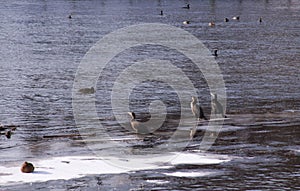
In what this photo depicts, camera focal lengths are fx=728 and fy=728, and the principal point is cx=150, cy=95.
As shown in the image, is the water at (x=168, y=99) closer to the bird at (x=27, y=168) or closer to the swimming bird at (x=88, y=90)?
the swimming bird at (x=88, y=90)

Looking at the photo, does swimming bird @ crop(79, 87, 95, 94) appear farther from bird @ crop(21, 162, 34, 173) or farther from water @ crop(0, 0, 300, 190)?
bird @ crop(21, 162, 34, 173)

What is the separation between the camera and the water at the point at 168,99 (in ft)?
Answer: 55.9

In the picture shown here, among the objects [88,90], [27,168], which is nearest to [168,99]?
[88,90]

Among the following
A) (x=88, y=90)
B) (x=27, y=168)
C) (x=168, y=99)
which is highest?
(x=88, y=90)

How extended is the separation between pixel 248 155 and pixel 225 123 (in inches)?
194

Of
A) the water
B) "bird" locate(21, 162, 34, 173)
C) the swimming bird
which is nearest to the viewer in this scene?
the water

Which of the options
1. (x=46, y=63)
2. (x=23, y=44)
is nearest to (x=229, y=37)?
(x=23, y=44)

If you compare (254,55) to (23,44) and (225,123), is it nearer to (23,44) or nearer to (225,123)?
(23,44)

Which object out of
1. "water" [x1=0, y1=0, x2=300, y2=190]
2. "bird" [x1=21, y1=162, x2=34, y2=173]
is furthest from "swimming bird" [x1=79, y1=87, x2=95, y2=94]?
"bird" [x1=21, y1=162, x2=34, y2=173]

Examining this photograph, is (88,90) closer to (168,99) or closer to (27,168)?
(168,99)

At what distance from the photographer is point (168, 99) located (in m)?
31.0

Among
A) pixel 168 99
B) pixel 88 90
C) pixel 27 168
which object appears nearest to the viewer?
pixel 27 168

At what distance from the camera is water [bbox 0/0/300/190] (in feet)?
55.9

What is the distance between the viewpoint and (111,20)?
77.7 m
